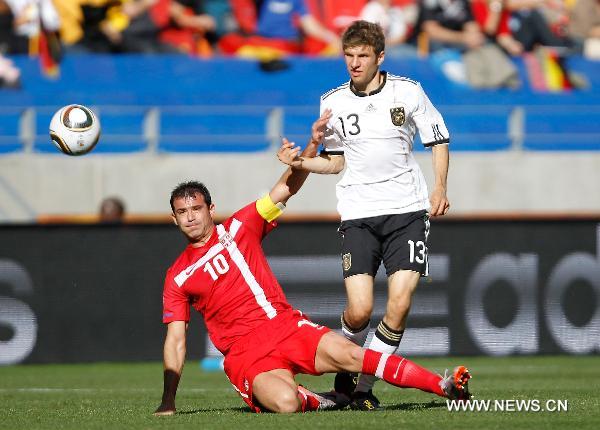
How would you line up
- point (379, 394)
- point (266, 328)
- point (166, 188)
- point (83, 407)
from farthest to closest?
1. point (166, 188)
2. point (379, 394)
3. point (83, 407)
4. point (266, 328)

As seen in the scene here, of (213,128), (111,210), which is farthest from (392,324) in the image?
(213,128)

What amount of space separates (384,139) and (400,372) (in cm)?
166

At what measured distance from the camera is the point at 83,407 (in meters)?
8.12

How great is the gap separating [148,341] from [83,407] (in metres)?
5.11

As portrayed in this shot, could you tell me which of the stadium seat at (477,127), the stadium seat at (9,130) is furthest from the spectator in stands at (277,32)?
the stadium seat at (9,130)

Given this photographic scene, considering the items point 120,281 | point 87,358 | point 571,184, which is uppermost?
point 571,184

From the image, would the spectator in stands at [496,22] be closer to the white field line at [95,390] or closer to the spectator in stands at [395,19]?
the spectator in stands at [395,19]

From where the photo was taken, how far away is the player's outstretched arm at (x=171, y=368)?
724 cm

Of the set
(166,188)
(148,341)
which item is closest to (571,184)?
(166,188)

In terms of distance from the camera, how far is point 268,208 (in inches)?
306

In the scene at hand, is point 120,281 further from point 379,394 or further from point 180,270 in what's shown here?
point 180,270

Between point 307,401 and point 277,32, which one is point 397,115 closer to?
point 307,401

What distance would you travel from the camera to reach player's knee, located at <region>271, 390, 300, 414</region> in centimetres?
720

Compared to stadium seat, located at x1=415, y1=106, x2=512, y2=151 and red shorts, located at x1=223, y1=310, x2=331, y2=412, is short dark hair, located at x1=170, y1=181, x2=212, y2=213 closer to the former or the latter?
red shorts, located at x1=223, y1=310, x2=331, y2=412
